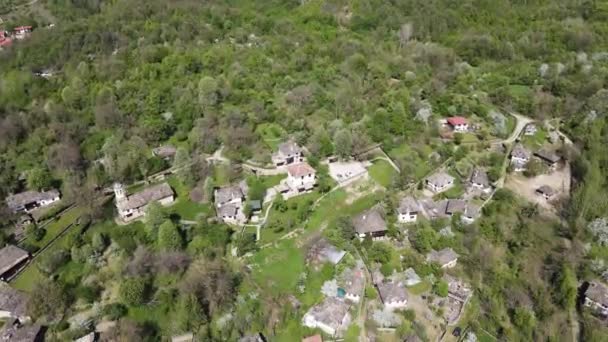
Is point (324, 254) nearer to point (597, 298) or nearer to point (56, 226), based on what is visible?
point (597, 298)

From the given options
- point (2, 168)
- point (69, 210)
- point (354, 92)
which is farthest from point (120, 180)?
point (354, 92)

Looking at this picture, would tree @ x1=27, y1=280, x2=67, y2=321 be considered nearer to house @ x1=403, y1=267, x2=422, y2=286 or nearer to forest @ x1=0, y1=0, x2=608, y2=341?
forest @ x1=0, y1=0, x2=608, y2=341

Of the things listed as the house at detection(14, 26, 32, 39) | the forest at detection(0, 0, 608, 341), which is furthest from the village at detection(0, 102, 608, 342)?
the house at detection(14, 26, 32, 39)

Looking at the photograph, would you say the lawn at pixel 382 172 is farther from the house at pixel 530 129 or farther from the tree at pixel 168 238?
the house at pixel 530 129

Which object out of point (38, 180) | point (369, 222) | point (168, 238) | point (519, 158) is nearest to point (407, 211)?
point (369, 222)

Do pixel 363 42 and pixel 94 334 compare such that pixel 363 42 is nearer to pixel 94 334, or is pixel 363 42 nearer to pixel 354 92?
pixel 354 92

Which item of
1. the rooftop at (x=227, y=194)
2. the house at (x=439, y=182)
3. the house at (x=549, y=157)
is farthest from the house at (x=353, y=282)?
the house at (x=549, y=157)
